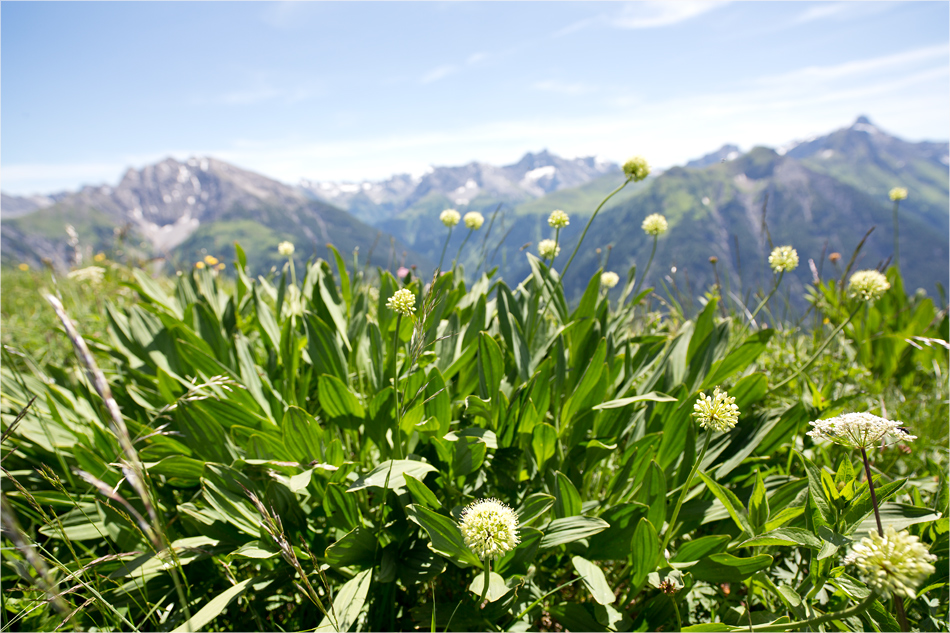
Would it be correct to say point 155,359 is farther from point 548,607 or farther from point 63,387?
point 548,607

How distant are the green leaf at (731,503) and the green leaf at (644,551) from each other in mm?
223

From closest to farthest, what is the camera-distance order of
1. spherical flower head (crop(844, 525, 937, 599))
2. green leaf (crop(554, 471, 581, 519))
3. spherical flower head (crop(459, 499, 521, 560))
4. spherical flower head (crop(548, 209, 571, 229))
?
spherical flower head (crop(844, 525, 937, 599)), spherical flower head (crop(459, 499, 521, 560)), green leaf (crop(554, 471, 581, 519)), spherical flower head (crop(548, 209, 571, 229))

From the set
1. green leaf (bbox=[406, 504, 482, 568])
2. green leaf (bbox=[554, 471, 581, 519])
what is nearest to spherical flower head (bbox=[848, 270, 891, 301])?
green leaf (bbox=[554, 471, 581, 519])

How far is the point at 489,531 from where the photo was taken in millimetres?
1241

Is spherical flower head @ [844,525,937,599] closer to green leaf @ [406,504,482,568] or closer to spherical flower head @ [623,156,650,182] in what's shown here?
green leaf @ [406,504,482,568]

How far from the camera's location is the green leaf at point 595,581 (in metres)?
1.43

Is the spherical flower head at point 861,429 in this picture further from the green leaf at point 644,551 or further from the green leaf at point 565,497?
the green leaf at point 565,497

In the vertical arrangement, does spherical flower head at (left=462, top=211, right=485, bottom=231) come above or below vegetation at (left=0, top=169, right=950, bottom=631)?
above

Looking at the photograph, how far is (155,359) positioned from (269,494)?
146 cm

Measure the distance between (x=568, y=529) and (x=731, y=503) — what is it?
20.8 inches

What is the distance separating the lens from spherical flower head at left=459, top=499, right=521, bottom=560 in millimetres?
1224

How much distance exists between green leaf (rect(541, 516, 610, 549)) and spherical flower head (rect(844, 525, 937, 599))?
0.68 metres

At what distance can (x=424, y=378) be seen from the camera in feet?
6.10

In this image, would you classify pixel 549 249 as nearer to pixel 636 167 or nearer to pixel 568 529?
pixel 636 167
